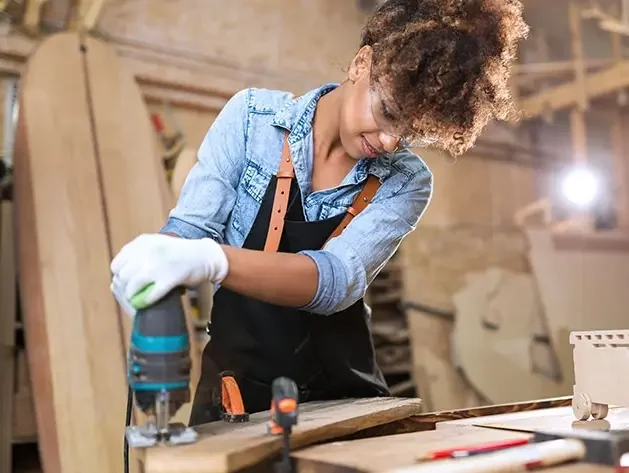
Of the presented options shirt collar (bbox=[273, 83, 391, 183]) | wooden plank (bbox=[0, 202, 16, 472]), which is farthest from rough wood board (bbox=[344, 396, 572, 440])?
wooden plank (bbox=[0, 202, 16, 472])

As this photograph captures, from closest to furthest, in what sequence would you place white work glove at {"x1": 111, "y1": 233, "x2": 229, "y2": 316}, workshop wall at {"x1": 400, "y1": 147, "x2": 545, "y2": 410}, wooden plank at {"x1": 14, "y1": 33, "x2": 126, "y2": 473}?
1. white work glove at {"x1": 111, "y1": 233, "x2": 229, "y2": 316}
2. wooden plank at {"x1": 14, "y1": 33, "x2": 126, "y2": 473}
3. workshop wall at {"x1": 400, "y1": 147, "x2": 545, "y2": 410}

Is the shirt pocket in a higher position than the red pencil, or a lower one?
higher

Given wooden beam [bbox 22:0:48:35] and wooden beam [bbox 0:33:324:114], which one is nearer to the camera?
wooden beam [bbox 22:0:48:35]

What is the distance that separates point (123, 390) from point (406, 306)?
170 centimetres

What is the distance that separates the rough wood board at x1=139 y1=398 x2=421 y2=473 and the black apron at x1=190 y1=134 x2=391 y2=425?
0.33 feet

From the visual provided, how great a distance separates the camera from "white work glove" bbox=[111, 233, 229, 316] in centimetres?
93

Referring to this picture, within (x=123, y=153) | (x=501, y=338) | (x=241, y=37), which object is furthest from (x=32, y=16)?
(x=501, y=338)

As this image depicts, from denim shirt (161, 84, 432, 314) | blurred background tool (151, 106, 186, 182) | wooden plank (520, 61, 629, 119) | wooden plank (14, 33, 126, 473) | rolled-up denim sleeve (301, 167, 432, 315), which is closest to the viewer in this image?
rolled-up denim sleeve (301, 167, 432, 315)

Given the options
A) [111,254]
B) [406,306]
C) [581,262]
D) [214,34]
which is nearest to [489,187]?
[581,262]

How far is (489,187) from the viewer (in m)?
4.26

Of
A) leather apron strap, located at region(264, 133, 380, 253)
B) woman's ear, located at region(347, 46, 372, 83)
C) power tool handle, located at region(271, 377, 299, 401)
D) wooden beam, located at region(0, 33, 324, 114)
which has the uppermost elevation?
wooden beam, located at region(0, 33, 324, 114)

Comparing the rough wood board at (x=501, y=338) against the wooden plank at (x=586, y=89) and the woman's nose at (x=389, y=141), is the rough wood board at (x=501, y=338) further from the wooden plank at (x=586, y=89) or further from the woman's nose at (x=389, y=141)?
the woman's nose at (x=389, y=141)

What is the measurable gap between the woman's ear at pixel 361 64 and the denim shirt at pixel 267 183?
0.12 meters

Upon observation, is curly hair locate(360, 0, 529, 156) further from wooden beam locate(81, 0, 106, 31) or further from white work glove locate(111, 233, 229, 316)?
wooden beam locate(81, 0, 106, 31)
